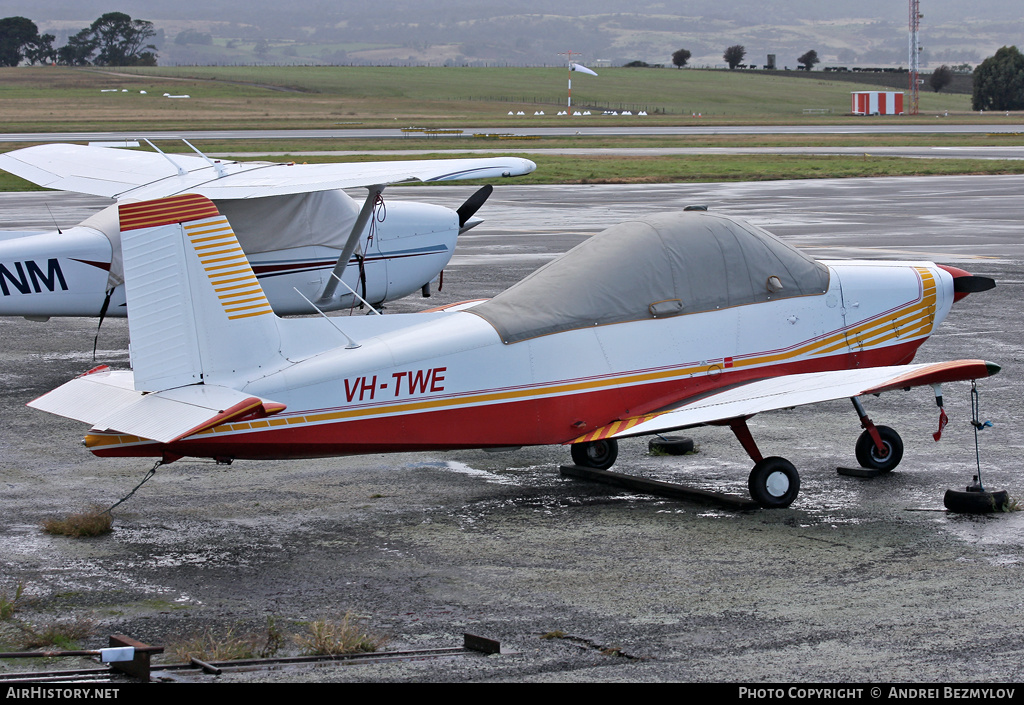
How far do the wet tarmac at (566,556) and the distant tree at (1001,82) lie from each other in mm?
109500

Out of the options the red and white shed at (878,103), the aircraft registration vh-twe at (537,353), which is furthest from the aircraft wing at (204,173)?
the red and white shed at (878,103)

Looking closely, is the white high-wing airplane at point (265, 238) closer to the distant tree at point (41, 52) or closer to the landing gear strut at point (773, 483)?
the landing gear strut at point (773, 483)

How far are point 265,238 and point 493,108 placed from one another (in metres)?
104

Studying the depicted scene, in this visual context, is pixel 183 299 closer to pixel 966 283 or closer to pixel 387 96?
pixel 966 283

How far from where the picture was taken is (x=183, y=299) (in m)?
7.25

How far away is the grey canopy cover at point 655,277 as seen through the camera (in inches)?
327

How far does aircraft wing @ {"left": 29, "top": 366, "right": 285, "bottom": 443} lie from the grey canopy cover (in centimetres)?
203

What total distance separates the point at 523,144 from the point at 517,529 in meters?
51.7

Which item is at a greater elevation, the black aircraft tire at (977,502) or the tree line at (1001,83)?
the tree line at (1001,83)

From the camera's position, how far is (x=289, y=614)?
626 centimetres

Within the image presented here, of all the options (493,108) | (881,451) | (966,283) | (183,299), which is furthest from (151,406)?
(493,108)

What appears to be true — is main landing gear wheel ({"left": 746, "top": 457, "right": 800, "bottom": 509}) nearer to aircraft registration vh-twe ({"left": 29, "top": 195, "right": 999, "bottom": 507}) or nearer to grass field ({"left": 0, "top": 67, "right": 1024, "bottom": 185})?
aircraft registration vh-twe ({"left": 29, "top": 195, "right": 999, "bottom": 507})

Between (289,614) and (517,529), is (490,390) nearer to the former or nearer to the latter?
(517,529)

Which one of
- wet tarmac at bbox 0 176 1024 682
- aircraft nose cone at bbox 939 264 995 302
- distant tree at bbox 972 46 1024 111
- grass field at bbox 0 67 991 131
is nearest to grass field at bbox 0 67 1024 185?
grass field at bbox 0 67 991 131
